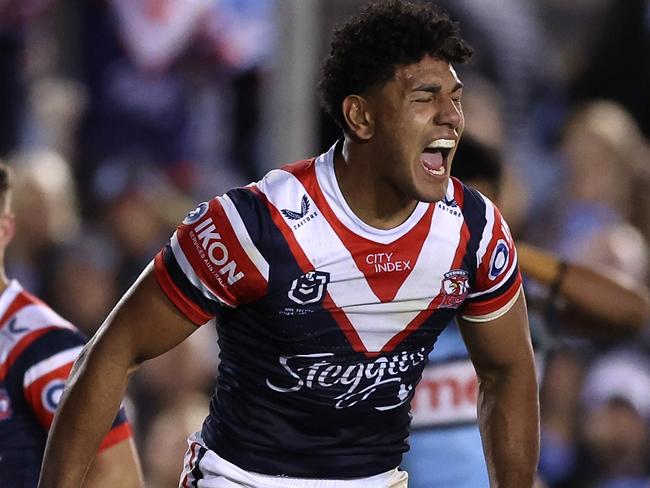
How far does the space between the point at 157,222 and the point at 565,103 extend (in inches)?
87.2

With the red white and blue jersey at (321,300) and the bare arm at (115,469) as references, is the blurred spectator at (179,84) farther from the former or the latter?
the red white and blue jersey at (321,300)

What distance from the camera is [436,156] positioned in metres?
3.45

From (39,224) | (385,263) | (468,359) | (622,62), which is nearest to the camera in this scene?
(385,263)

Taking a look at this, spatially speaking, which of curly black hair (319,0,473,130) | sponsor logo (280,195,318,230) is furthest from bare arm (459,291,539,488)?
curly black hair (319,0,473,130)

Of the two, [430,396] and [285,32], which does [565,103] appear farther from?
[430,396]

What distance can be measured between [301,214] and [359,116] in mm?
272

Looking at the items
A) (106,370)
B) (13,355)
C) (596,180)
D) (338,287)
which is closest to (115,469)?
(13,355)

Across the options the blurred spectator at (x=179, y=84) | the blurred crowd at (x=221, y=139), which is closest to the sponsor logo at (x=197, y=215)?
the blurred crowd at (x=221, y=139)

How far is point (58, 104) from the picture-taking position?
8273mm

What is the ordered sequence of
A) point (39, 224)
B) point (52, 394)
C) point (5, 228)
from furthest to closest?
1. point (39, 224)
2. point (5, 228)
3. point (52, 394)

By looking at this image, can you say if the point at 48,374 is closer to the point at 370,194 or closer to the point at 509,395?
the point at 370,194

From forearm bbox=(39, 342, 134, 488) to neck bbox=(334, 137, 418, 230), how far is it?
637mm

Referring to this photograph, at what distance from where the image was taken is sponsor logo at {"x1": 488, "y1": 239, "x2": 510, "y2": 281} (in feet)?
11.6

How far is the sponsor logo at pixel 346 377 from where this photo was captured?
3494 mm
